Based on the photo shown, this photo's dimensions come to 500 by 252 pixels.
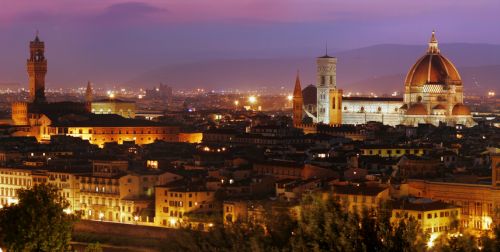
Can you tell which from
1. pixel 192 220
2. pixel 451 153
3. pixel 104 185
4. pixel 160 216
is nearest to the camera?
pixel 192 220

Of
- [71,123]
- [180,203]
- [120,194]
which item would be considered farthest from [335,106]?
[180,203]

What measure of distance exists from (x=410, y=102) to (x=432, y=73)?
7.96 ft

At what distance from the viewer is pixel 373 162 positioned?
50094mm

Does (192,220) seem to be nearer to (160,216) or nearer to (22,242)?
(160,216)

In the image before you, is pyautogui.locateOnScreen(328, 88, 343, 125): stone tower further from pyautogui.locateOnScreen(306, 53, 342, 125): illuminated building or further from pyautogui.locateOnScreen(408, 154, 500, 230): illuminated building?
pyautogui.locateOnScreen(408, 154, 500, 230): illuminated building

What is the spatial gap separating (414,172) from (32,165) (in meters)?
16.5

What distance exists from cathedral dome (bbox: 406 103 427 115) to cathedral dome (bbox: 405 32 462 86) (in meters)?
2.34

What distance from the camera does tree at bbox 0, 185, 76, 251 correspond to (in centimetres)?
3366

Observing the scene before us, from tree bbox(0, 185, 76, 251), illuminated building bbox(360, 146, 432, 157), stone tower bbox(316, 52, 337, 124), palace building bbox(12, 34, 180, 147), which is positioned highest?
stone tower bbox(316, 52, 337, 124)

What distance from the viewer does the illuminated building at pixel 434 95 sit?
8444 cm

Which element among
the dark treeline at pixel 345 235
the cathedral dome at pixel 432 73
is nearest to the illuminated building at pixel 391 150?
the dark treeline at pixel 345 235

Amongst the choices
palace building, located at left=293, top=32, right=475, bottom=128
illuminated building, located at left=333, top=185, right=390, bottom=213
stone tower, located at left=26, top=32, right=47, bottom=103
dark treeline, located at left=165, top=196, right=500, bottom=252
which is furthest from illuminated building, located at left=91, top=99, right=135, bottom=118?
dark treeline, located at left=165, top=196, right=500, bottom=252

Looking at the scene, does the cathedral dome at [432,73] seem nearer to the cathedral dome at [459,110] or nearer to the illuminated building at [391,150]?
the cathedral dome at [459,110]

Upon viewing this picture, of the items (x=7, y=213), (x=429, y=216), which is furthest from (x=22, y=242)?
(x=429, y=216)
